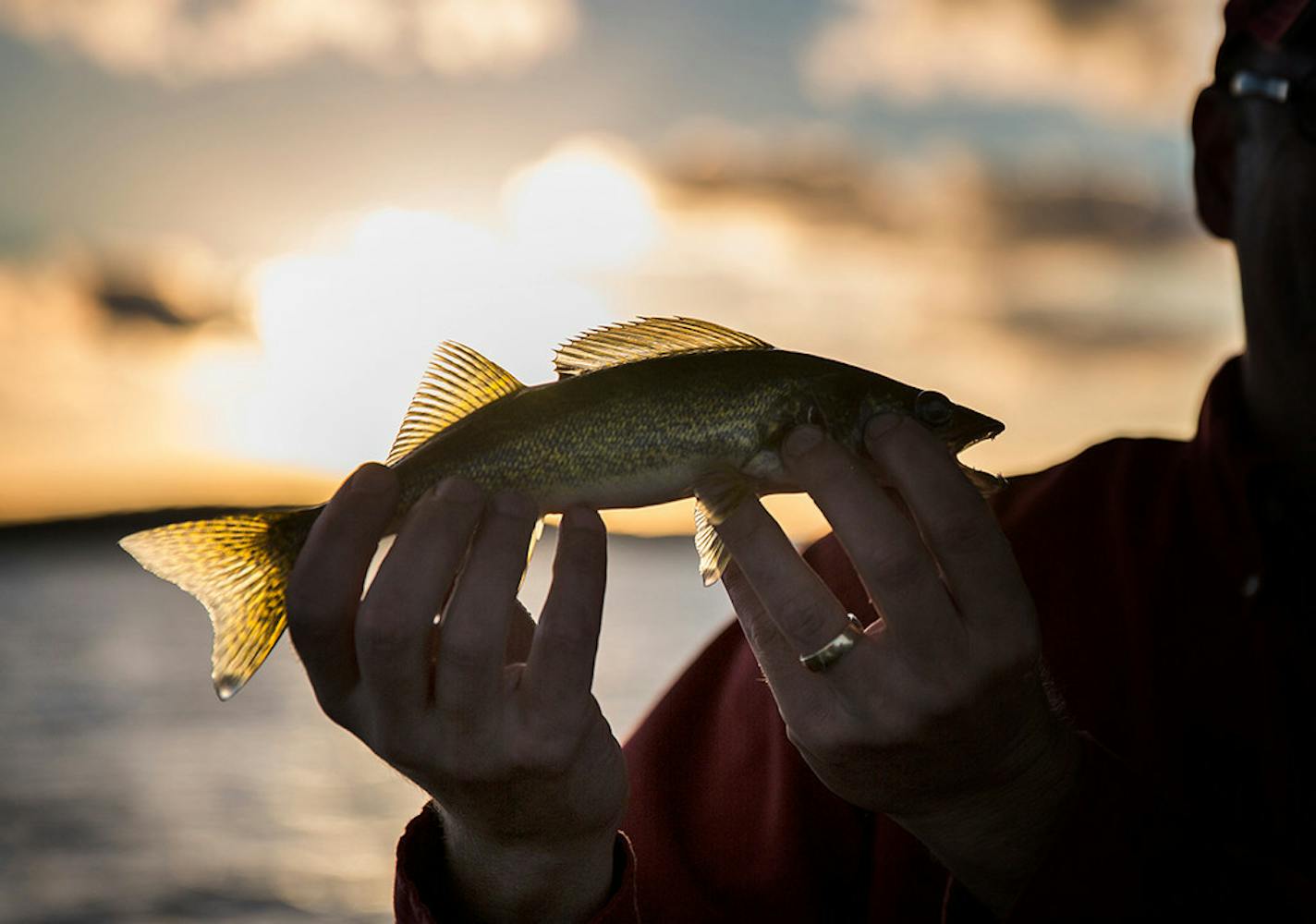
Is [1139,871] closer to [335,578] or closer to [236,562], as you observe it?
[335,578]

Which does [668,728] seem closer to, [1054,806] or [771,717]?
[771,717]

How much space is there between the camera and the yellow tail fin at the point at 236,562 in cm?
295

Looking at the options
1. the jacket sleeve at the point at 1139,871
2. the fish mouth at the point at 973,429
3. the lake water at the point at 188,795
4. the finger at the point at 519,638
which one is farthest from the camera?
the lake water at the point at 188,795

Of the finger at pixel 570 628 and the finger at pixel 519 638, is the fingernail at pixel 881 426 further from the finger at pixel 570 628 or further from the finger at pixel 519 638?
the finger at pixel 519 638

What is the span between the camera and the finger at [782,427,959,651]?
2432mm

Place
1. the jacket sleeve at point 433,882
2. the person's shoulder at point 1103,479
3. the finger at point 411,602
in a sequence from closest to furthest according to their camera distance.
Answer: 1. the finger at point 411,602
2. the jacket sleeve at point 433,882
3. the person's shoulder at point 1103,479

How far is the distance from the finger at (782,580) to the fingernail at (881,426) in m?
0.31

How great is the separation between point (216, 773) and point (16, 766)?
5222mm

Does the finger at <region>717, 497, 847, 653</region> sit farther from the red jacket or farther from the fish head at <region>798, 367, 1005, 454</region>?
the red jacket

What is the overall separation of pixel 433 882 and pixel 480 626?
86cm

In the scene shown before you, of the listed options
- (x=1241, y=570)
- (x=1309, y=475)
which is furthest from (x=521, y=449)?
(x=1309, y=475)

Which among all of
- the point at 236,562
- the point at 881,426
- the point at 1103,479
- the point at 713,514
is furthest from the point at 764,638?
the point at 1103,479

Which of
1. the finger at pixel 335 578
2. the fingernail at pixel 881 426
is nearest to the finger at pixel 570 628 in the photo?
the finger at pixel 335 578

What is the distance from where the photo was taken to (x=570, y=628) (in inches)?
104
